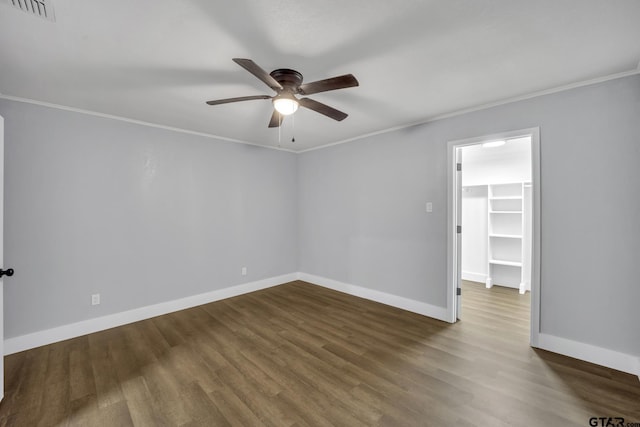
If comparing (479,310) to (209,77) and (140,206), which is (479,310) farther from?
(140,206)

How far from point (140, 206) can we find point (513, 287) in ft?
19.1

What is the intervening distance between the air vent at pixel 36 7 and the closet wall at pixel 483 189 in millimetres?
5199

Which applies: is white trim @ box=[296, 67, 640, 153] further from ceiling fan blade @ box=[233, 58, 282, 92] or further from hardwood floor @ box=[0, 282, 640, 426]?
hardwood floor @ box=[0, 282, 640, 426]

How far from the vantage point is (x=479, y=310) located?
361cm

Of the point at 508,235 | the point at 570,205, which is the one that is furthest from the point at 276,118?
the point at 508,235

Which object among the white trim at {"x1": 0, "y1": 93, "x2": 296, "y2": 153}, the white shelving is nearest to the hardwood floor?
the white shelving

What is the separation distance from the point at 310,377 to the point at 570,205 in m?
2.77

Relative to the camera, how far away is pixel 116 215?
321cm

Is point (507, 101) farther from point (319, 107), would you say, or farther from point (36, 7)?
point (36, 7)

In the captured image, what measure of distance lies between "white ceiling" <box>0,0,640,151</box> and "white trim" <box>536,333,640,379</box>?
2.33 meters

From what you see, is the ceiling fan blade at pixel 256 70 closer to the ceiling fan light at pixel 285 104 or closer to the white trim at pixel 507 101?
the ceiling fan light at pixel 285 104

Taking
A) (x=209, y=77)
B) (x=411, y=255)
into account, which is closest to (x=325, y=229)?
(x=411, y=255)

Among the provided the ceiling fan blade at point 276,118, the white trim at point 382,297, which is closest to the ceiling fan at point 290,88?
the ceiling fan blade at point 276,118

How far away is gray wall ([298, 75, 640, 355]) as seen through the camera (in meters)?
2.25
